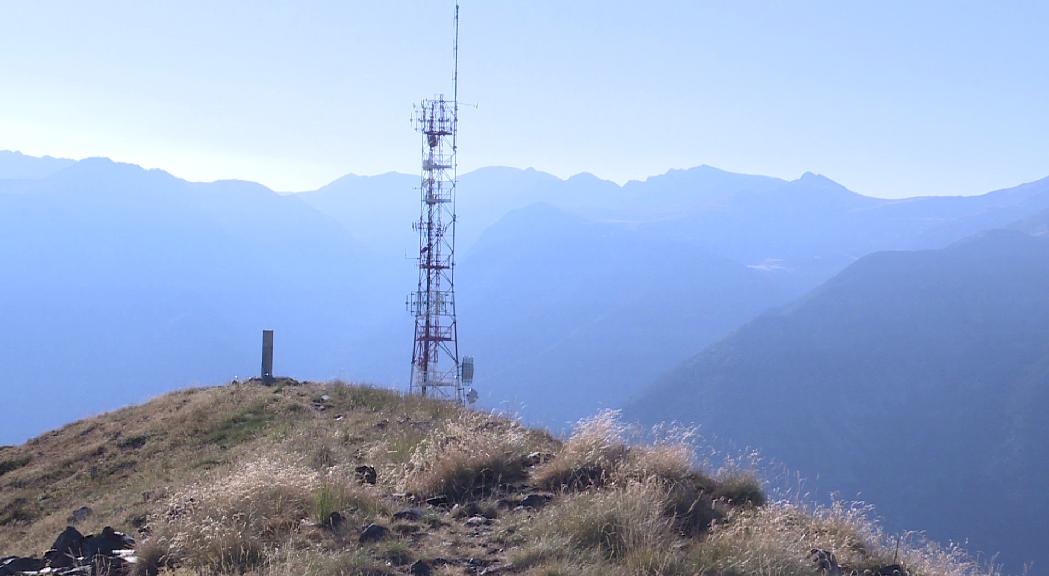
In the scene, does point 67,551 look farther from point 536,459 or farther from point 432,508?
point 536,459

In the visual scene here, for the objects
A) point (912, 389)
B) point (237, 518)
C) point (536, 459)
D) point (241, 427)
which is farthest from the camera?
point (912, 389)

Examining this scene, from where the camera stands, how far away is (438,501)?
353 inches

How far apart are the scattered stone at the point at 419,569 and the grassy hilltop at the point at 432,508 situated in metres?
0.01

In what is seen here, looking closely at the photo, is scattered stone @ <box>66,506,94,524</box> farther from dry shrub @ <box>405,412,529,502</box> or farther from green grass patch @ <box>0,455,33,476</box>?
green grass patch @ <box>0,455,33,476</box>

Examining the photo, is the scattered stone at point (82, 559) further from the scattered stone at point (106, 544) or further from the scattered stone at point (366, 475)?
the scattered stone at point (366, 475)

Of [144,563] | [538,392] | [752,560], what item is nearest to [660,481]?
[752,560]

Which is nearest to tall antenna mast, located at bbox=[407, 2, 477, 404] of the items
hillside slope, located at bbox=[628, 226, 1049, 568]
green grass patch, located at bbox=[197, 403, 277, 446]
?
green grass patch, located at bbox=[197, 403, 277, 446]

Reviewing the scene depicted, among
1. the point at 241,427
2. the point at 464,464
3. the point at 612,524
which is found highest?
the point at 612,524

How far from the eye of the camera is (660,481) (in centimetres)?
882

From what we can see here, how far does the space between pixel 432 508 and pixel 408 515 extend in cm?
43

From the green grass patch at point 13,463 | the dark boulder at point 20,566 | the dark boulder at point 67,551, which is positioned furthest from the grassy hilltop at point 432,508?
the green grass patch at point 13,463

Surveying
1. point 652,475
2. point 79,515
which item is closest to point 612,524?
point 652,475

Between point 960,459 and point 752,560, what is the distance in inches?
4602

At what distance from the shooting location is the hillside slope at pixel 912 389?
324 ft
